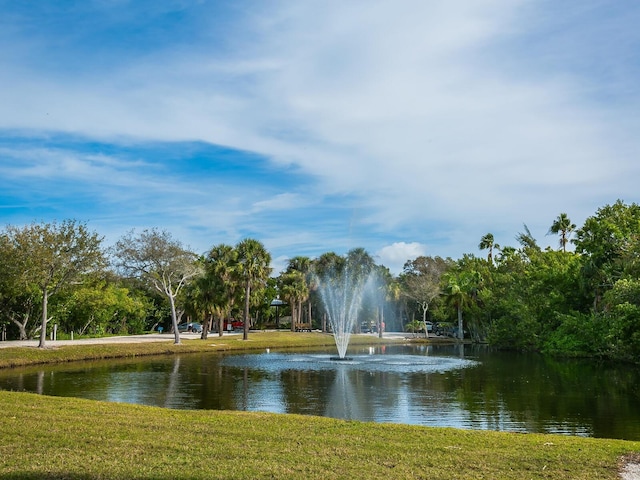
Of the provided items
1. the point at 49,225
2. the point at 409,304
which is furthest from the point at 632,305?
the point at 409,304

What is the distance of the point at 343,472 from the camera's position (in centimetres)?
859

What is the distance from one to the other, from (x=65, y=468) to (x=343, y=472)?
4.00 meters

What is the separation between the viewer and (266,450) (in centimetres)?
997

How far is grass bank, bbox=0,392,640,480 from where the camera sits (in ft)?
27.6

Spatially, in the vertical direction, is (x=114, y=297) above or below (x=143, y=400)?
above

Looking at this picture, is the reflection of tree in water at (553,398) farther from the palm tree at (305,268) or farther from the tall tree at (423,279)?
the palm tree at (305,268)

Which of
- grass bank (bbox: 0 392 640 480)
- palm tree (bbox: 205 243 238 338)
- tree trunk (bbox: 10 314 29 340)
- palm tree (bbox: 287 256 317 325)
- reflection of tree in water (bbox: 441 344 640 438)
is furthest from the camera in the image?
palm tree (bbox: 287 256 317 325)

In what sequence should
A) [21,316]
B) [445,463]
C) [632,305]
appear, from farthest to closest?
1. [21,316]
2. [632,305]
3. [445,463]

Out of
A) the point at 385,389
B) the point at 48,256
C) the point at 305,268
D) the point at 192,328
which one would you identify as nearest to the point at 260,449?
the point at 385,389

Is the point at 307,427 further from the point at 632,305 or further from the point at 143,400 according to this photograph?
the point at 632,305

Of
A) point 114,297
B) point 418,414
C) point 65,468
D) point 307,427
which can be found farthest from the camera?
point 114,297

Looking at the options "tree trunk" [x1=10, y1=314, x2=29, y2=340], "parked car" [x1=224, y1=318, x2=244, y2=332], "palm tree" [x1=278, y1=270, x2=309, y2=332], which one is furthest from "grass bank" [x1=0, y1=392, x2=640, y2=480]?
"parked car" [x1=224, y1=318, x2=244, y2=332]

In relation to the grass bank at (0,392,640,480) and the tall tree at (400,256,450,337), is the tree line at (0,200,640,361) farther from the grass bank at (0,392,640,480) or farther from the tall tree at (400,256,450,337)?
the grass bank at (0,392,640,480)

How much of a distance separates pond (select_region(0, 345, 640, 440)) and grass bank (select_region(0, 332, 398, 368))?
251cm
